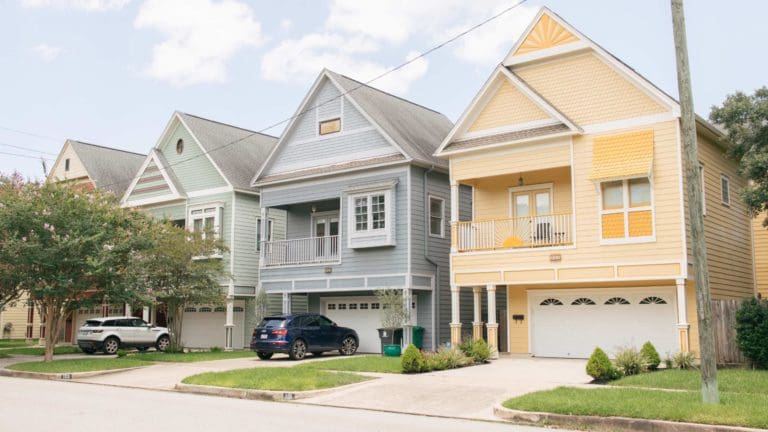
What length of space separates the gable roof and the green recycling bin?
18.7 feet

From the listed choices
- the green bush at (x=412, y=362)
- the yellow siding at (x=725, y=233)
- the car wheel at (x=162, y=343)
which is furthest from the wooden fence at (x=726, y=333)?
the car wheel at (x=162, y=343)

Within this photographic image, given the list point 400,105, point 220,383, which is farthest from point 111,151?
point 220,383

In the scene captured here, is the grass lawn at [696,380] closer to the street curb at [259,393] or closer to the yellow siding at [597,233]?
the yellow siding at [597,233]

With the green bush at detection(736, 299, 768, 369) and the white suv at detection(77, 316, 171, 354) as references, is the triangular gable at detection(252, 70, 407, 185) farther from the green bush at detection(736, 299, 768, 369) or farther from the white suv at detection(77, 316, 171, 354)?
the green bush at detection(736, 299, 768, 369)

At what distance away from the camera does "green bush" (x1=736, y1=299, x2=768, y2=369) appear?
1738cm

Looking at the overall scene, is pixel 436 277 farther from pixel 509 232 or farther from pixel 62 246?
pixel 62 246

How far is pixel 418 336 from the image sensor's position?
86.1 ft

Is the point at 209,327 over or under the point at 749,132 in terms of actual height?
under

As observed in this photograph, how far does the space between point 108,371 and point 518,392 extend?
12.5 meters

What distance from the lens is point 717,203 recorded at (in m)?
23.8

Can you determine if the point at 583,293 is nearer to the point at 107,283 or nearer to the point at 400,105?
the point at 400,105

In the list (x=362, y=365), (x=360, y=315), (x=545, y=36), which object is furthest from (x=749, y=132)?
(x=360, y=315)

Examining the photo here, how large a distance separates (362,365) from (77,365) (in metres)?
8.85

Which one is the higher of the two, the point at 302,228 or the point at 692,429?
the point at 302,228
